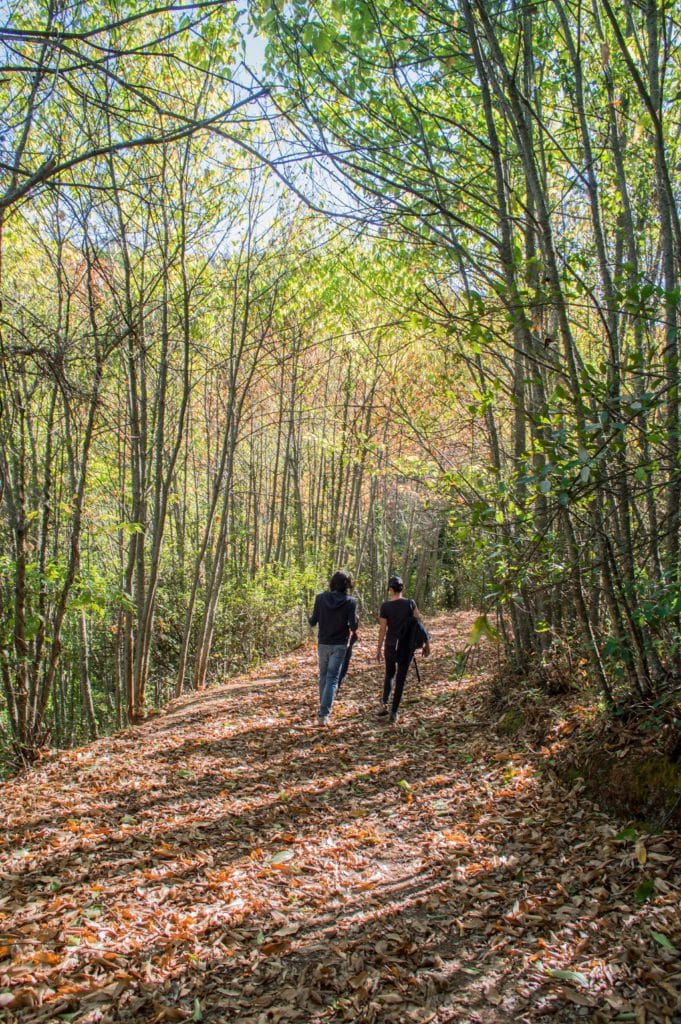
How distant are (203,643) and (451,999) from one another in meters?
7.55

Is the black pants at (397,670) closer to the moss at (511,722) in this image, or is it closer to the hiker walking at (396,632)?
the hiker walking at (396,632)

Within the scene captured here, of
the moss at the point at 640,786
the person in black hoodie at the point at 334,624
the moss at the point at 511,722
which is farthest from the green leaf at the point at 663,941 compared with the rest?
the person in black hoodie at the point at 334,624

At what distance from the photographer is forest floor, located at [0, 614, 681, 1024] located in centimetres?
249

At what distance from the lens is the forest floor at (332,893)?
2.49 meters

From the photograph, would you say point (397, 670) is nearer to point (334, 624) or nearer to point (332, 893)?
point (334, 624)

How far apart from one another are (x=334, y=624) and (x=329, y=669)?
1.60 feet

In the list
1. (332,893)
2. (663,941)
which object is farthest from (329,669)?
(663,941)

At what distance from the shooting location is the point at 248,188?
27.1ft

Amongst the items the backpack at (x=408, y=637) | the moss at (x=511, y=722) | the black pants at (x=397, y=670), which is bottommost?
the moss at (x=511, y=722)

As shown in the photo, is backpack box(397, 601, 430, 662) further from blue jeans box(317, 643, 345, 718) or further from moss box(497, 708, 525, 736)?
moss box(497, 708, 525, 736)

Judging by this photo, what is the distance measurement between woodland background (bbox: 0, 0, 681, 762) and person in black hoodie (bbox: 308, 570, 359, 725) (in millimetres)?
1419

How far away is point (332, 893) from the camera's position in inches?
131

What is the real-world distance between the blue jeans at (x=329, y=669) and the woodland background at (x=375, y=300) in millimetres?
1674

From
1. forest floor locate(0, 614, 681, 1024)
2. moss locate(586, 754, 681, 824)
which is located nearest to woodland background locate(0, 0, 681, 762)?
moss locate(586, 754, 681, 824)
